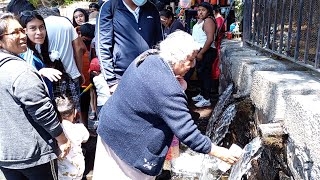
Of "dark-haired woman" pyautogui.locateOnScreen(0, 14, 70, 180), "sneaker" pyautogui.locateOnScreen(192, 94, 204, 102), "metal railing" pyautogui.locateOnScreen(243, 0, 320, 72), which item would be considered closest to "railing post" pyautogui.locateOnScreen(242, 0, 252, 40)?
"metal railing" pyautogui.locateOnScreen(243, 0, 320, 72)

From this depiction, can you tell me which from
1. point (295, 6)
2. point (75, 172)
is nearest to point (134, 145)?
point (75, 172)

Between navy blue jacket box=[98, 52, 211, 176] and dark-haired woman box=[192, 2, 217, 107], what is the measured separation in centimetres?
354

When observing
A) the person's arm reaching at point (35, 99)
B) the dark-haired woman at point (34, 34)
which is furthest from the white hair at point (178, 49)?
the dark-haired woman at point (34, 34)

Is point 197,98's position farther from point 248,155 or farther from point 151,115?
point 151,115

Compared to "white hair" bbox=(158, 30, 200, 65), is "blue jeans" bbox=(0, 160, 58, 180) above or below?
below

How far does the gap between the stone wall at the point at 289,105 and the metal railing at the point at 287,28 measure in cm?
13

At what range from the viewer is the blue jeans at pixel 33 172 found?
2.24 metres

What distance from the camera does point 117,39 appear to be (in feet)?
9.96

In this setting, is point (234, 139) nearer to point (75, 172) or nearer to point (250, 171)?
point (250, 171)

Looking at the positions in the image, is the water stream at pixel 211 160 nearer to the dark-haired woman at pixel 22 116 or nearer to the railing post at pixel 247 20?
the railing post at pixel 247 20

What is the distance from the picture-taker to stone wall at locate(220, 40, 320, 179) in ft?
6.69

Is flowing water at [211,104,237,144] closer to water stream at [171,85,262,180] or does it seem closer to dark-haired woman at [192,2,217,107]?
water stream at [171,85,262,180]

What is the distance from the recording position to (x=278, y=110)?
8.40 feet

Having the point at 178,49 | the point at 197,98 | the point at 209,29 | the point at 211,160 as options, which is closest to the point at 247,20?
the point at 209,29
